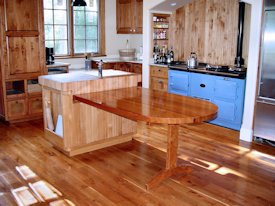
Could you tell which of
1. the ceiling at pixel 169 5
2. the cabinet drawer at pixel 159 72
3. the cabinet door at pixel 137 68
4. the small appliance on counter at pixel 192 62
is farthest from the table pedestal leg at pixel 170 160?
the cabinet door at pixel 137 68

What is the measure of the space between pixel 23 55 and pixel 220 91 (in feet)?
10.7

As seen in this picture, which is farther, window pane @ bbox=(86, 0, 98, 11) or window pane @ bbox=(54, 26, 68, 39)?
window pane @ bbox=(86, 0, 98, 11)

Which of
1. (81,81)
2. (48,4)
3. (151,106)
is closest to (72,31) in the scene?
(48,4)

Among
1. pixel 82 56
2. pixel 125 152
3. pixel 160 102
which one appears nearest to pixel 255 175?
pixel 160 102

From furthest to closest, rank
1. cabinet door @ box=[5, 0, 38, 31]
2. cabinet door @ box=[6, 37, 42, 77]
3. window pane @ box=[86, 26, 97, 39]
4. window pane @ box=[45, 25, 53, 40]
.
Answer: window pane @ box=[86, 26, 97, 39], window pane @ box=[45, 25, 53, 40], cabinet door @ box=[6, 37, 42, 77], cabinet door @ box=[5, 0, 38, 31]

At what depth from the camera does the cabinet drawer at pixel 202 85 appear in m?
5.31

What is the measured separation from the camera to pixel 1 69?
5.23 metres

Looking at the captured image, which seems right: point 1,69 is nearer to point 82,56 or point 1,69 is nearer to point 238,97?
point 82,56

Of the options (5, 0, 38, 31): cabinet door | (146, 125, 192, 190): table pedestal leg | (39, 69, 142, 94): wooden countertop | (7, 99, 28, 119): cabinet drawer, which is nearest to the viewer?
(146, 125, 192, 190): table pedestal leg

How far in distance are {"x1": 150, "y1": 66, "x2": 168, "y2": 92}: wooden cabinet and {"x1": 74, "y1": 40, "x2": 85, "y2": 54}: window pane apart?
6.64ft

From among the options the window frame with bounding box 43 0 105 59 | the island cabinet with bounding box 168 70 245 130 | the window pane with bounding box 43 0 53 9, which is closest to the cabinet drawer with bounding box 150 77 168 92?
the island cabinet with bounding box 168 70 245 130

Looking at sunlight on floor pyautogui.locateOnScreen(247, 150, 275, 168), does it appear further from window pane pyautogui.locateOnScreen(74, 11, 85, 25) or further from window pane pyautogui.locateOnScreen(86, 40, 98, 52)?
window pane pyautogui.locateOnScreen(74, 11, 85, 25)

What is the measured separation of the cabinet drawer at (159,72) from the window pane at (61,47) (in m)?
2.15

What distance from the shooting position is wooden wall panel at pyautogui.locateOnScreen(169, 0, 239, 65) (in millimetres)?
5461
